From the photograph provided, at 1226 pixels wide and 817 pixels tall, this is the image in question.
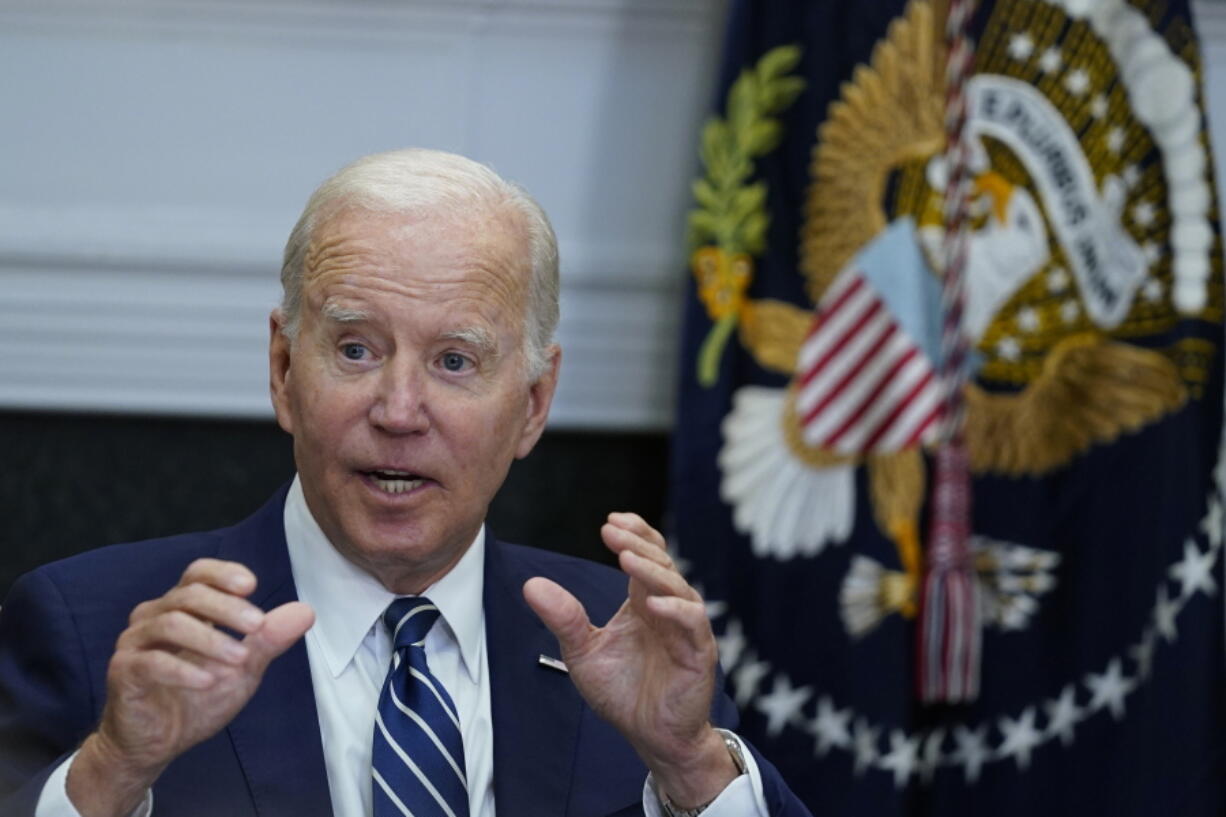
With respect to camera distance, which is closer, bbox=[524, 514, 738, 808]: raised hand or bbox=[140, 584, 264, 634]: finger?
bbox=[140, 584, 264, 634]: finger

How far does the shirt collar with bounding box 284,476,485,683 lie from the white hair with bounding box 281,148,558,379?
238mm

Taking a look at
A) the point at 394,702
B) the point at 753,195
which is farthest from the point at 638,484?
the point at 394,702

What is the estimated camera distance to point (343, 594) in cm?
196

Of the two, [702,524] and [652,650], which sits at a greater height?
[652,650]

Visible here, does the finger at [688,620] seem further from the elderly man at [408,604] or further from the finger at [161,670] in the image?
the finger at [161,670]

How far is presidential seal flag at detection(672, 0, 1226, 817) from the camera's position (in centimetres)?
316

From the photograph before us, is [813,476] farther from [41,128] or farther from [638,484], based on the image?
[41,128]

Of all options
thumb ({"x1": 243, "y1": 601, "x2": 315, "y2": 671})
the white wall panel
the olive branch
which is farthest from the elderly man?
the white wall panel

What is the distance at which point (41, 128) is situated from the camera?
10.5 feet

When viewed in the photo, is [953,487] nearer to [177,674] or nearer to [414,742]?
[414,742]

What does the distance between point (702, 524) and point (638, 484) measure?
0.32 metres

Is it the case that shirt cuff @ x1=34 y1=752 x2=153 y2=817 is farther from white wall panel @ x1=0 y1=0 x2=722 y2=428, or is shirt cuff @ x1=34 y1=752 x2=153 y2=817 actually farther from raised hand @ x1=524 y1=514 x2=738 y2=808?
white wall panel @ x1=0 y1=0 x2=722 y2=428

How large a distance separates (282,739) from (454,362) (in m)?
0.46

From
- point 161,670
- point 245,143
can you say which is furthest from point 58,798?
point 245,143
